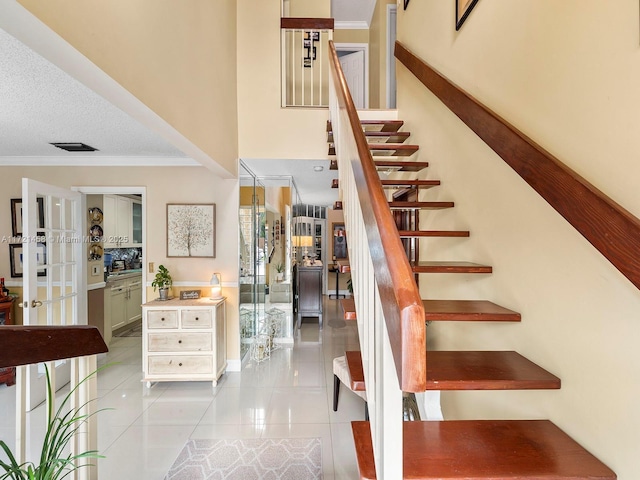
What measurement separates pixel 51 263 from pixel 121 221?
2292 mm

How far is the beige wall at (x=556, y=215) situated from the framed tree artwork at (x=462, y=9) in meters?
0.06

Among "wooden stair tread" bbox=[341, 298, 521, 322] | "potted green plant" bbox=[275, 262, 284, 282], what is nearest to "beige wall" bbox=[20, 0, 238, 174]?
"wooden stair tread" bbox=[341, 298, 521, 322]

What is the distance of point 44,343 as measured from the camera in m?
0.85

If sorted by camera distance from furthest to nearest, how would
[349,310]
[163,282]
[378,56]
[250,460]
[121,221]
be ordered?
[121,221] → [378,56] → [163,282] → [250,460] → [349,310]

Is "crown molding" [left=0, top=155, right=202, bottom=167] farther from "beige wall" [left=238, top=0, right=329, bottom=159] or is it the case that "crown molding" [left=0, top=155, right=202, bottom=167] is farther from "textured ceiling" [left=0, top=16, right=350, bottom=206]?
"beige wall" [left=238, top=0, right=329, bottom=159]

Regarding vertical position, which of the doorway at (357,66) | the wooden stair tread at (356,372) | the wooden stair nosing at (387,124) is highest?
the doorway at (357,66)

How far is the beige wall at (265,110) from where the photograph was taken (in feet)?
11.1

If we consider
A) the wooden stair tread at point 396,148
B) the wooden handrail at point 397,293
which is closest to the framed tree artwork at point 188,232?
the wooden stair tread at point 396,148

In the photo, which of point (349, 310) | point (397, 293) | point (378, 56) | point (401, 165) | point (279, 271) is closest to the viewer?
A: point (397, 293)

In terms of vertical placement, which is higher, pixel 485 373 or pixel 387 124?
pixel 387 124

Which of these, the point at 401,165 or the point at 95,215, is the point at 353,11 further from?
the point at 95,215

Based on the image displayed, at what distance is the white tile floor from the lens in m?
2.11

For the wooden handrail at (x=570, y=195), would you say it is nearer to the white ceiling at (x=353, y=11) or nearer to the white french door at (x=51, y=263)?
the white french door at (x=51, y=263)

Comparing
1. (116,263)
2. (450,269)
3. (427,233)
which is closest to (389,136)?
(427,233)
